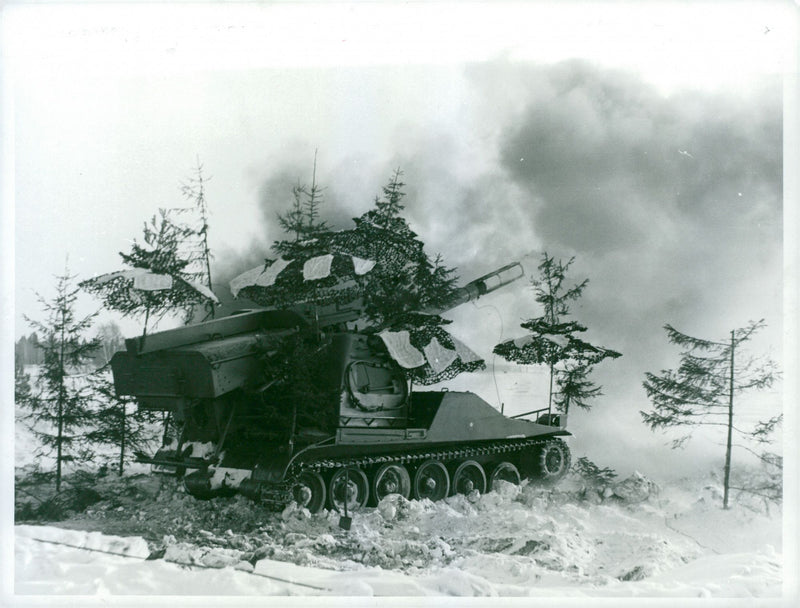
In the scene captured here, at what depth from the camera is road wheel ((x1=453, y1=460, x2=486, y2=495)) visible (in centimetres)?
926

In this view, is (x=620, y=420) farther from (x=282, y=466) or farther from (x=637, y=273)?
(x=282, y=466)

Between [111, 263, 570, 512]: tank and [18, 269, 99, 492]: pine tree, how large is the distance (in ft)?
2.38

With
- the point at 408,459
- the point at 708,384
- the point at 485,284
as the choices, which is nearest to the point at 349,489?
the point at 408,459

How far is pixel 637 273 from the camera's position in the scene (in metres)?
7.97

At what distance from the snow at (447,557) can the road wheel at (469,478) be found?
1414 millimetres

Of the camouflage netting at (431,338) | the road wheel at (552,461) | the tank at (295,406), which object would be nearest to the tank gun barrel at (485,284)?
the tank at (295,406)

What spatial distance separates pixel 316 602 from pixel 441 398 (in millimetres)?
3184

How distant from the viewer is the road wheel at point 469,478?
30.4 ft

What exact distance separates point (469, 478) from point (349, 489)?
206cm

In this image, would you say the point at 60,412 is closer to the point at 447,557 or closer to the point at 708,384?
the point at 447,557

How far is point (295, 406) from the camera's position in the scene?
7547 mm

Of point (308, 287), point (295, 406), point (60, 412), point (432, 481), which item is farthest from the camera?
point (432, 481)

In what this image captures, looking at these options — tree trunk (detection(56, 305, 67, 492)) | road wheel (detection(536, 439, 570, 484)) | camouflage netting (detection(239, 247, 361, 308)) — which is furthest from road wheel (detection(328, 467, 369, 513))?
tree trunk (detection(56, 305, 67, 492))

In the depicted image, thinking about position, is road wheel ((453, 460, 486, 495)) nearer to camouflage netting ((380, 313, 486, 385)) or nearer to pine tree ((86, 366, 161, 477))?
camouflage netting ((380, 313, 486, 385))
